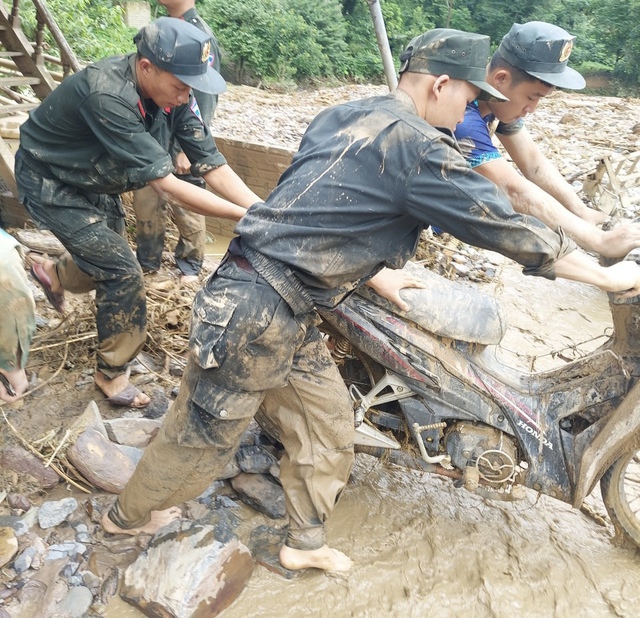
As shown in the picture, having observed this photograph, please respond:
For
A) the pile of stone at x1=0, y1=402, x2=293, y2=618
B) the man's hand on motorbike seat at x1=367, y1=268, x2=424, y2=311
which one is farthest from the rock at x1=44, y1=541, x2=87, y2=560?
the man's hand on motorbike seat at x1=367, y1=268, x2=424, y2=311

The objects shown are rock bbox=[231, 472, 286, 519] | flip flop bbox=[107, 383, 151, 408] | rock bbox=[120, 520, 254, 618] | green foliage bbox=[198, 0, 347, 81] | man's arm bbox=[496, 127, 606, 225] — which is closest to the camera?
rock bbox=[120, 520, 254, 618]

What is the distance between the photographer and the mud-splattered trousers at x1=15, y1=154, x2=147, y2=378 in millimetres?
3008

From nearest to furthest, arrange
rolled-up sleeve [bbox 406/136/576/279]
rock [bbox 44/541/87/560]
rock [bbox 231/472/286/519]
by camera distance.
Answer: rolled-up sleeve [bbox 406/136/576/279]
rock [bbox 44/541/87/560]
rock [bbox 231/472/286/519]

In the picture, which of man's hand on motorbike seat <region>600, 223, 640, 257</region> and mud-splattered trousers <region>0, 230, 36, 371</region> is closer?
mud-splattered trousers <region>0, 230, 36, 371</region>

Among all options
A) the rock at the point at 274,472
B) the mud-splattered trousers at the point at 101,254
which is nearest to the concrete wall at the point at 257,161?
the mud-splattered trousers at the point at 101,254

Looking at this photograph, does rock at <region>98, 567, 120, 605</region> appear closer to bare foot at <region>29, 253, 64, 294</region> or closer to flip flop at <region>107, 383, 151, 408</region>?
flip flop at <region>107, 383, 151, 408</region>

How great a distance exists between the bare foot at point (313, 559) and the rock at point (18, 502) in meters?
1.15

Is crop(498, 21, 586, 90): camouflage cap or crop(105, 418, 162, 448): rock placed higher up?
crop(498, 21, 586, 90): camouflage cap

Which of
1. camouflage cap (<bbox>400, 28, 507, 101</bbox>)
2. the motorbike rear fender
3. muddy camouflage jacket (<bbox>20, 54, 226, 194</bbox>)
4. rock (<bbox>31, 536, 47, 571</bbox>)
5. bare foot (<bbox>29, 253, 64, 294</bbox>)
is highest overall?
camouflage cap (<bbox>400, 28, 507, 101</bbox>)

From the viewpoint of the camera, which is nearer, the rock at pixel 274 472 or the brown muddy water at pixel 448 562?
the brown muddy water at pixel 448 562

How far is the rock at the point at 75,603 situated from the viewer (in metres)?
2.31

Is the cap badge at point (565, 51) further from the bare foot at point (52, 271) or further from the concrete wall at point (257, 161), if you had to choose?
the concrete wall at point (257, 161)

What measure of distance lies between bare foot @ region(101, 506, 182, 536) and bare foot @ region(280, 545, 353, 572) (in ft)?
1.73

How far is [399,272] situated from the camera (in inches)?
100
